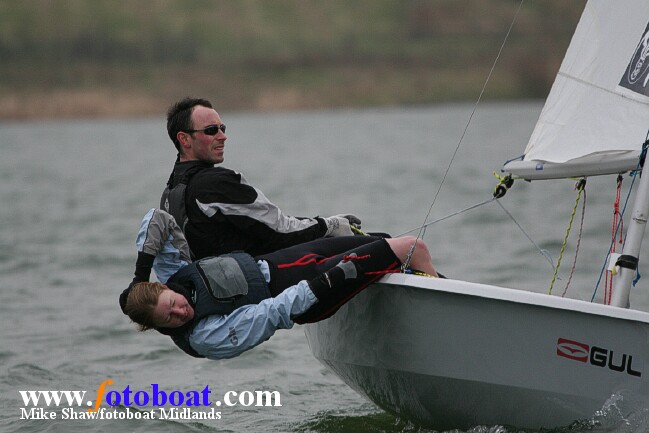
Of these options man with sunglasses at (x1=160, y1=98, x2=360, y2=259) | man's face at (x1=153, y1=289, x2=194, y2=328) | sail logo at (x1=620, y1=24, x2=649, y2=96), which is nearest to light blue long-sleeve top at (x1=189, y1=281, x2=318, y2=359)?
man's face at (x1=153, y1=289, x2=194, y2=328)

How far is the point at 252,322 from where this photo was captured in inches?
198

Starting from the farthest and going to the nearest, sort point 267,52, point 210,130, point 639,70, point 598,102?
point 267,52
point 598,102
point 639,70
point 210,130

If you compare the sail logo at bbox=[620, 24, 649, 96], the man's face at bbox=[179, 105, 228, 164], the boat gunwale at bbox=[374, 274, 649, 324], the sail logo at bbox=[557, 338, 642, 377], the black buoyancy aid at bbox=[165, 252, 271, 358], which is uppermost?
the sail logo at bbox=[620, 24, 649, 96]

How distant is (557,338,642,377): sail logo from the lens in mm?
5012

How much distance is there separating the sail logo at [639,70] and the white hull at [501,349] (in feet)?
5.15

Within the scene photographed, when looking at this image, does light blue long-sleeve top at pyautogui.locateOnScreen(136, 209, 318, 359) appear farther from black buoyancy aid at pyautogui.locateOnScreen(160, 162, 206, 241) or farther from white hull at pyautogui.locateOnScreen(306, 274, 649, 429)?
white hull at pyautogui.locateOnScreen(306, 274, 649, 429)

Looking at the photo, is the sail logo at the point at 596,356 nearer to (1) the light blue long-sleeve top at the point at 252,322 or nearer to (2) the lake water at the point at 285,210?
(2) the lake water at the point at 285,210

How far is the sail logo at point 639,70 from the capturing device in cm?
588

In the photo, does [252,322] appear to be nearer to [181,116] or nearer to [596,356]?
[181,116]

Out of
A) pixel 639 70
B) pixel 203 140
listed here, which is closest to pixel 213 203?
pixel 203 140

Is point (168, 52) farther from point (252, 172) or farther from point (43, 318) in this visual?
point (43, 318)

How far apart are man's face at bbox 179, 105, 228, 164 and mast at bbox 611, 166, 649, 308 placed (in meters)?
2.22

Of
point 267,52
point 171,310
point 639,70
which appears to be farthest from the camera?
point 267,52

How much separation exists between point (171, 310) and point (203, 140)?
104 cm
